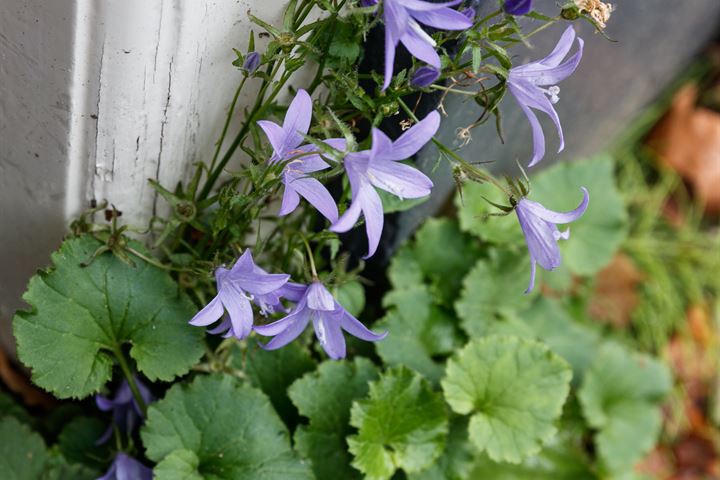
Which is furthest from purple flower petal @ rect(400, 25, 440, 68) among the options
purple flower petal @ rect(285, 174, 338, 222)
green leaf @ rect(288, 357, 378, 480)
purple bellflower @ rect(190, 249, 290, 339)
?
green leaf @ rect(288, 357, 378, 480)

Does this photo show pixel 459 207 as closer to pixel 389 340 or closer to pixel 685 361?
pixel 389 340

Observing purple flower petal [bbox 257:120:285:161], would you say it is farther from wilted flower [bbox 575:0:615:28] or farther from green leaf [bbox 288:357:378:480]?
green leaf [bbox 288:357:378:480]

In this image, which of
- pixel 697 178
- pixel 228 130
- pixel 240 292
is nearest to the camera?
pixel 240 292

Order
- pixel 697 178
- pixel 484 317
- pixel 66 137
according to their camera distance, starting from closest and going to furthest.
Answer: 1. pixel 66 137
2. pixel 484 317
3. pixel 697 178

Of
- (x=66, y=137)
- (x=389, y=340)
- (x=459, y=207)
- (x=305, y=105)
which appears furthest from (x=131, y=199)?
(x=459, y=207)

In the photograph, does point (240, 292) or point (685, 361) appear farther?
point (685, 361)

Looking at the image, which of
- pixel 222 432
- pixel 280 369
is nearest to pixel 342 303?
pixel 280 369
